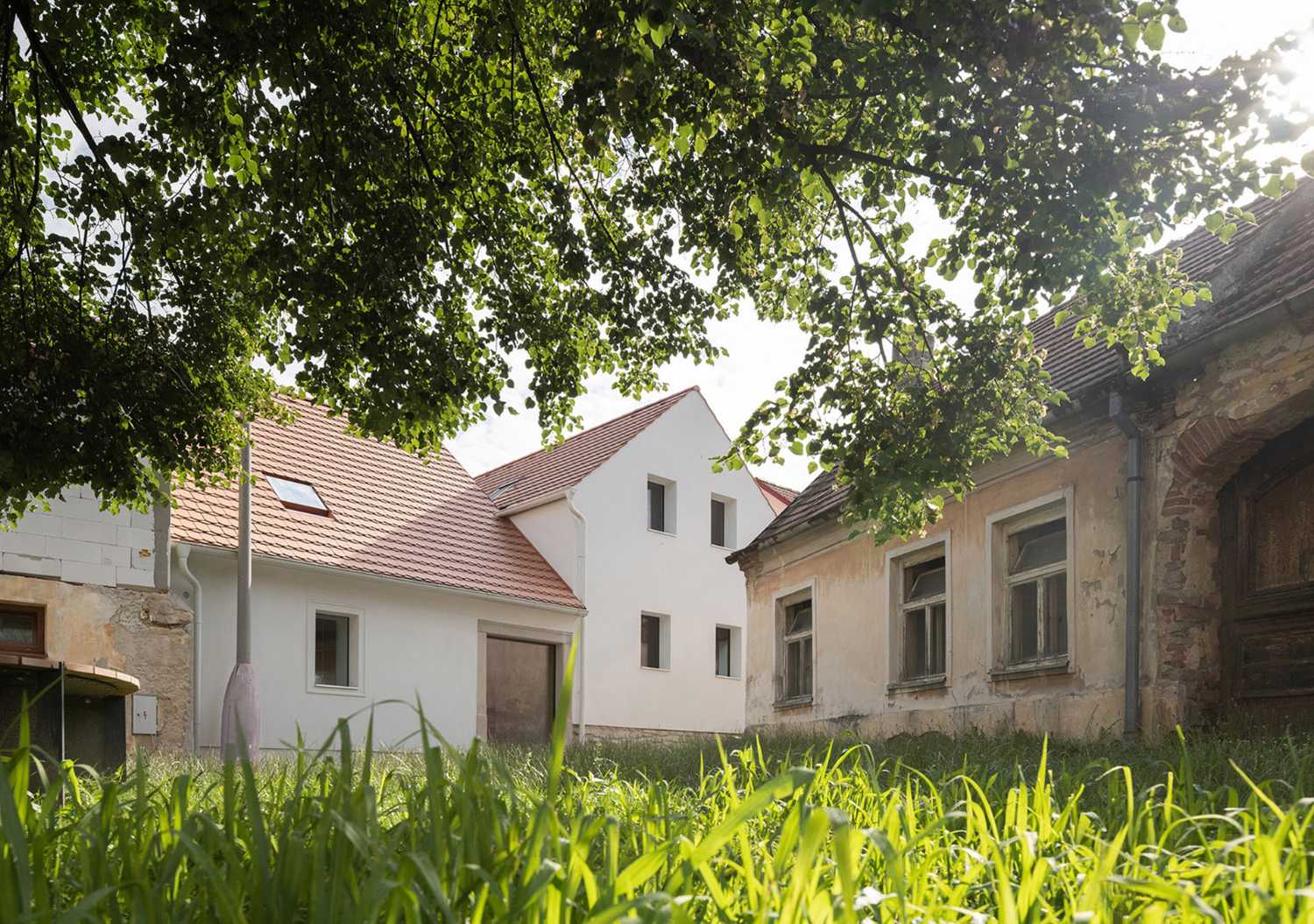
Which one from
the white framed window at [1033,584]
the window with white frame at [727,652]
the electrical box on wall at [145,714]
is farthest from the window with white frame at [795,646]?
the electrical box on wall at [145,714]

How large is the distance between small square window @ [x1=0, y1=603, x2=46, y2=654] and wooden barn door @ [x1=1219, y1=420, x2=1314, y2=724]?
12117mm

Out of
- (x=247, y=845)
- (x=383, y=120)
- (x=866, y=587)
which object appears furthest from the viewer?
(x=866, y=587)

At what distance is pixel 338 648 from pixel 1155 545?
1313 centimetres

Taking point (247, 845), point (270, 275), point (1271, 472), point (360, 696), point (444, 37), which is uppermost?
point (444, 37)

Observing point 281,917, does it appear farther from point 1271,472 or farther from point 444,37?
point 1271,472

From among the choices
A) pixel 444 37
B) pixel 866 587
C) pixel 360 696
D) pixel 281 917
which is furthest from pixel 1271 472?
pixel 360 696

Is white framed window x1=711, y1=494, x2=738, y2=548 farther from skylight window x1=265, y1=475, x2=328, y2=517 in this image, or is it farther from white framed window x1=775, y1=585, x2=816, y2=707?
skylight window x1=265, y1=475, x2=328, y2=517

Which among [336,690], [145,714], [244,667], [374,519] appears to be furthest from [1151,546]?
[374,519]

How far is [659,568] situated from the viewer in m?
23.7

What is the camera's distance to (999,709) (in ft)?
37.7

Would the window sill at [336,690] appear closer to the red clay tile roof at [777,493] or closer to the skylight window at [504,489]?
the skylight window at [504,489]

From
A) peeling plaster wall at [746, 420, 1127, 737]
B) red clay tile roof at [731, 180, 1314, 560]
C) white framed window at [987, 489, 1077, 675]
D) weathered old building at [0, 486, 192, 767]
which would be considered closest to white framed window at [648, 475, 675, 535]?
peeling plaster wall at [746, 420, 1127, 737]

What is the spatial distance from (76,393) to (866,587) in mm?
9646

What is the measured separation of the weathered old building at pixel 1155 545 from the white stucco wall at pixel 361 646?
7.51m
